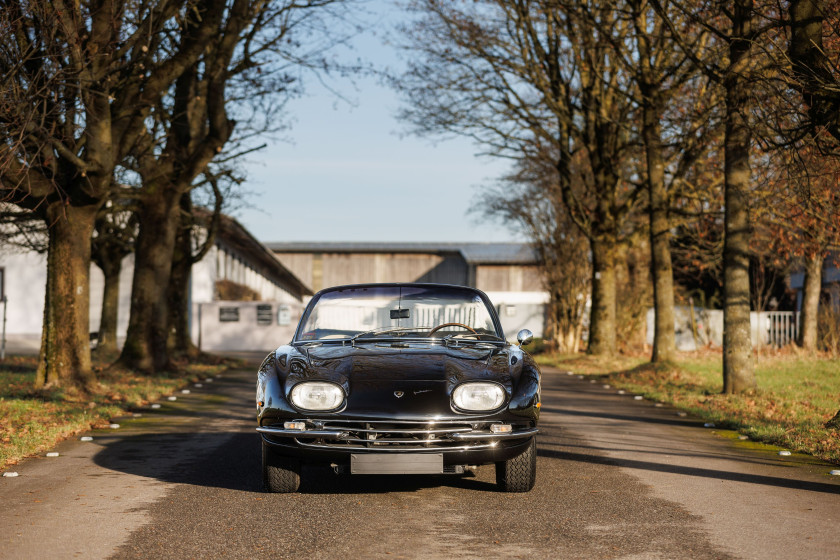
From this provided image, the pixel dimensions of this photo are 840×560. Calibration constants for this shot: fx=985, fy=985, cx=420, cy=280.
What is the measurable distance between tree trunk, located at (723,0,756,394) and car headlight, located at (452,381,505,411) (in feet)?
28.6

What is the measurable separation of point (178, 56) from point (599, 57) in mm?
11722

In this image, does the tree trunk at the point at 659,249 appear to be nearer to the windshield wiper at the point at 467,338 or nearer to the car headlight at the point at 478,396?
the windshield wiper at the point at 467,338

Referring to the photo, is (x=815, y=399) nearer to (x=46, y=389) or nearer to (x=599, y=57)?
(x=46, y=389)

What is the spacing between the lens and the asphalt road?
532 centimetres

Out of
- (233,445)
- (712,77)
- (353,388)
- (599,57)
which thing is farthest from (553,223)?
(353,388)

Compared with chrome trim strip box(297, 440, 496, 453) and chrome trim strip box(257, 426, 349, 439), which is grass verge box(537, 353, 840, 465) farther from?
→ chrome trim strip box(257, 426, 349, 439)

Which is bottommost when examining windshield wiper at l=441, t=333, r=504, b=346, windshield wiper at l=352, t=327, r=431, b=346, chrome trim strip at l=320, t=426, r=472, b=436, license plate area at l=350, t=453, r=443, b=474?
license plate area at l=350, t=453, r=443, b=474

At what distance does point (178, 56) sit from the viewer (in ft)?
51.1

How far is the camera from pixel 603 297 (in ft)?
84.5

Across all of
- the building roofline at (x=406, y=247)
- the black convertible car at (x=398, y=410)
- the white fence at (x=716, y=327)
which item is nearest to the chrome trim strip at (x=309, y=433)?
the black convertible car at (x=398, y=410)

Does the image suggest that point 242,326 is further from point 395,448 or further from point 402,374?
point 395,448

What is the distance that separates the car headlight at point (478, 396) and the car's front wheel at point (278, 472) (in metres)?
1.26

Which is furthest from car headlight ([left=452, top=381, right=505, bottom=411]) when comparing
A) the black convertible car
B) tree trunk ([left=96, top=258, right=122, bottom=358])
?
tree trunk ([left=96, top=258, right=122, bottom=358])

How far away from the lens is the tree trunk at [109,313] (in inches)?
1081
